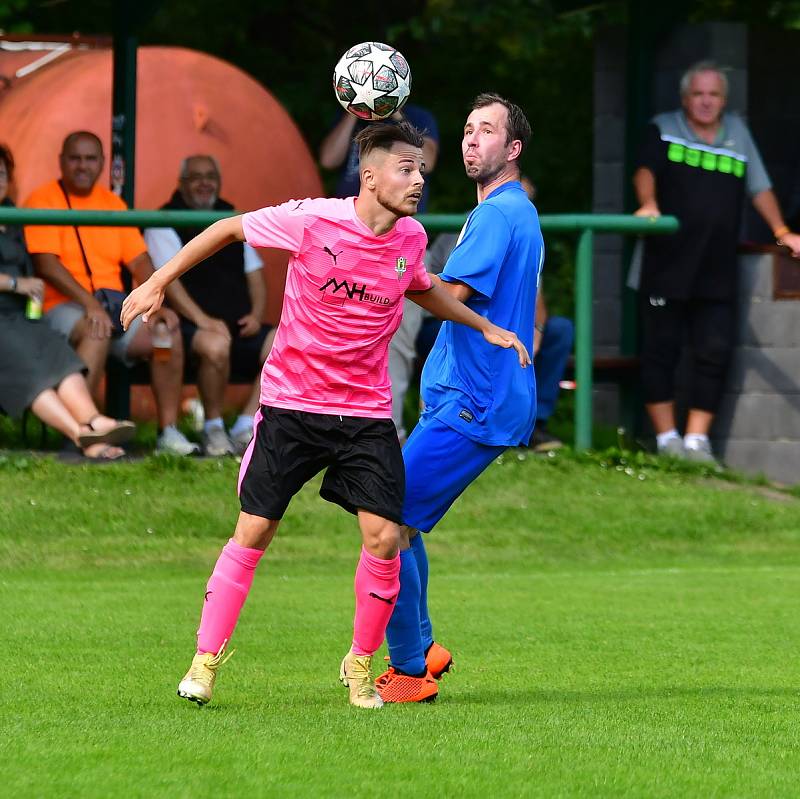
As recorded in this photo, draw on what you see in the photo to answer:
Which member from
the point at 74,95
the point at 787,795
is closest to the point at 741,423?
the point at 74,95

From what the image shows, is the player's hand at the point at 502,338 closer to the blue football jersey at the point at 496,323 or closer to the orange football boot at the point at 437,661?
the blue football jersey at the point at 496,323

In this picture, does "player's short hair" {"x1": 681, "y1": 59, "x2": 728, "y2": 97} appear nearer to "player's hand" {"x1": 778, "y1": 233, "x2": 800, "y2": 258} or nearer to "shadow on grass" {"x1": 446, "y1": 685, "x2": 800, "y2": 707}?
"player's hand" {"x1": 778, "y1": 233, "x2": 800, "y2": 258}

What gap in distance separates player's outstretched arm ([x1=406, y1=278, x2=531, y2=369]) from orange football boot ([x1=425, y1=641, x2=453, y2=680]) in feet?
3.58

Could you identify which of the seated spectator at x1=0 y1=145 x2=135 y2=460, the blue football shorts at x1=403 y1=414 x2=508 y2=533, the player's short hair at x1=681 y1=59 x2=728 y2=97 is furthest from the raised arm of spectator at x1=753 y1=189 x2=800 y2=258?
the blue football shorts at x1=403 y1=414 x2=508 y2=533

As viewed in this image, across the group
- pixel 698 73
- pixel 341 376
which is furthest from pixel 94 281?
pixel 341 376

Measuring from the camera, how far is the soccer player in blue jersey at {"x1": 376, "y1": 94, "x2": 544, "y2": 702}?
6.41 meters

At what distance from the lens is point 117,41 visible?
13.0m

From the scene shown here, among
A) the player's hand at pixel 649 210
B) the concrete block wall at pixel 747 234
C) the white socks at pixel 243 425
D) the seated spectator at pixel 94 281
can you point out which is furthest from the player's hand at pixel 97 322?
the concrete block wall at pixel 747 234

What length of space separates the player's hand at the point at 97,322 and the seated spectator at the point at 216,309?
0.56m

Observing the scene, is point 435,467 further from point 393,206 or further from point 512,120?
point 512,120

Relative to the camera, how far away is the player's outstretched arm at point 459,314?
6219 mm

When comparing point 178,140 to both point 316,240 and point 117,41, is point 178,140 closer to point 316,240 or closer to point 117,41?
point 117,41

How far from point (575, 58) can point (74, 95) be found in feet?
20.4

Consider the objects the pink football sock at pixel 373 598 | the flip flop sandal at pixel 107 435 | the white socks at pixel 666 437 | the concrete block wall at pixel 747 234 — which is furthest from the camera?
the concrete block wall at pixel 747 234
